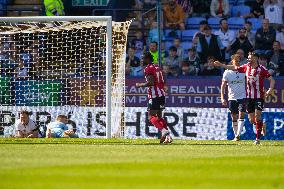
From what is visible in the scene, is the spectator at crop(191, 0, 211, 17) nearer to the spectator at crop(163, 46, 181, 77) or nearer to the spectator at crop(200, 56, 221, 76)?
the spectator at crop(163, 46, 181, 77)

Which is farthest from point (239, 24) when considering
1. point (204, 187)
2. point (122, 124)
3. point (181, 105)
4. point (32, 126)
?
point (204, 187)

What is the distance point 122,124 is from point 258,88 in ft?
14.7

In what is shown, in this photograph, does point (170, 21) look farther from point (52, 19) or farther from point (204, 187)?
point (204, 187)

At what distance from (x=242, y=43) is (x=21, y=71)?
6.59m

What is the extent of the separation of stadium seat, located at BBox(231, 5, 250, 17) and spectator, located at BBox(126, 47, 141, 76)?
388 centimetres

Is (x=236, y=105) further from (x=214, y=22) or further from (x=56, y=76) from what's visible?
(x=214, y=22)

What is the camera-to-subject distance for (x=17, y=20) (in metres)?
23.7

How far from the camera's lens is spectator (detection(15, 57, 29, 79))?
25.6m

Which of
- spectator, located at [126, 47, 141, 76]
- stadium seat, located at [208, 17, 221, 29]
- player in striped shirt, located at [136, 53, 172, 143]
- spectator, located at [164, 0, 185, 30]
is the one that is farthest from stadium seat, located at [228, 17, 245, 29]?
player in striped shirt, located at [136, 53, 172, 143]

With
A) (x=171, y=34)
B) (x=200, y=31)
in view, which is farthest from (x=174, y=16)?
(x=200, y=31)

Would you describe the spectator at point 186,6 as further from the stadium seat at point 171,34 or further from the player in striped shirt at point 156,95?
the player in striped shirt at point 156,95

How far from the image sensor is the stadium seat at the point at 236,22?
29497 millimetres

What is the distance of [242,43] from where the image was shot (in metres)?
27.8

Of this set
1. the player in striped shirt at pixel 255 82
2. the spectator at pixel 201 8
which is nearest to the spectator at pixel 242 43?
the spectator at pixel 201 8
